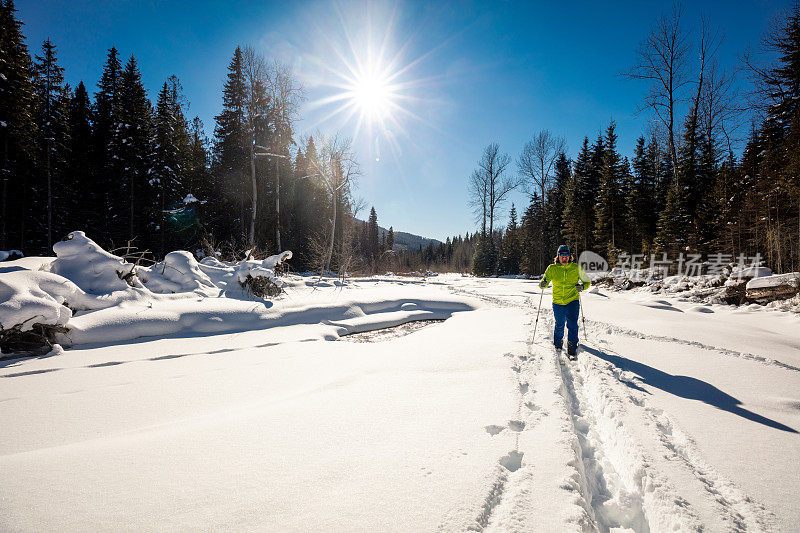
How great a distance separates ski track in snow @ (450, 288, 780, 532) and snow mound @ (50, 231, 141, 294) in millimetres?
7577

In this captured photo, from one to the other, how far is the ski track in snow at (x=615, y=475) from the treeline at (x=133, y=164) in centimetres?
1337

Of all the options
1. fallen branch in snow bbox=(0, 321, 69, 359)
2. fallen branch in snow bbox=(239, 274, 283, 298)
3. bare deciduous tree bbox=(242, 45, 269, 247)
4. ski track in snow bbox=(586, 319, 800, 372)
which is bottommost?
ski track in snow bbox=(586, 319, 800, 372)

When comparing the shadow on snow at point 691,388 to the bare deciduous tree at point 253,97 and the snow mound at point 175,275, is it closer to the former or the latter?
the snow mound at point 175,275

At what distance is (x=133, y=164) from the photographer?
65.8 ft

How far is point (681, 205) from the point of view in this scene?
18.1 meters

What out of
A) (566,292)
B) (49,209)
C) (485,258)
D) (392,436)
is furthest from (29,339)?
(485,258)

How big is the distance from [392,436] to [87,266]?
722 centimetres

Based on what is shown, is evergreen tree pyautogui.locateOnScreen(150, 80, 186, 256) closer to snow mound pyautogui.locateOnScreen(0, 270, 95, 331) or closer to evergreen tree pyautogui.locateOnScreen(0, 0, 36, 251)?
evergreen tree pyautogui.locateOnScreen(0, 0, 36, 251)

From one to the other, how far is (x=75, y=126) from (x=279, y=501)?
3285 cm

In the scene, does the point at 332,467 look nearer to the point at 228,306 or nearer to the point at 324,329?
the point at 324,329

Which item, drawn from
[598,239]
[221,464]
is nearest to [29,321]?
[221,464]

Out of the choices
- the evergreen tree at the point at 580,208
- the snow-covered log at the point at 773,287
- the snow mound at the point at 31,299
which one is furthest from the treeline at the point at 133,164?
the evergreen tree at the point at 580,208

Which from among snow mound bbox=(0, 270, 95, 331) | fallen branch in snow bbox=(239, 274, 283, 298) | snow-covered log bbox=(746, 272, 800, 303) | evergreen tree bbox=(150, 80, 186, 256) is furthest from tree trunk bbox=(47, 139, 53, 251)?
snow-covered log bbox=(746, 272, 800, 303)

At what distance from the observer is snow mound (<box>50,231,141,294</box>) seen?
5891 mm
